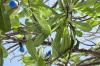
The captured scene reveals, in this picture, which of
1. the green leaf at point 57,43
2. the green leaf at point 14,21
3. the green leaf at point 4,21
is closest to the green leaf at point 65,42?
the green leaf at point 57,43

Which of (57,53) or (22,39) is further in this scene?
(22,39)

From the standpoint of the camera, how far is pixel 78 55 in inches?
51.6

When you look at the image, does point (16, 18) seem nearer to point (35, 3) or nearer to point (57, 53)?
point (35, 3)

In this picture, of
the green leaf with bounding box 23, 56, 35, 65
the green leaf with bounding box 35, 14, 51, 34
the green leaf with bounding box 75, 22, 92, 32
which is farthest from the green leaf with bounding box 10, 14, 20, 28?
the green leaf with bounding box 23, 56, 35, 65

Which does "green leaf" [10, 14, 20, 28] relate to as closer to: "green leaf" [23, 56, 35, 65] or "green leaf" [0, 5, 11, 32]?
"green leaf" [0, 5, 11, 32]

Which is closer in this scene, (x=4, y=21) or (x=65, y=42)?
(x=4, y=21)

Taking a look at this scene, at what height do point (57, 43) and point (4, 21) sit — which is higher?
point (4, 21)

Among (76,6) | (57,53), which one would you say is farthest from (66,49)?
(76,6)

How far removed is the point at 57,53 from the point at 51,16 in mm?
118

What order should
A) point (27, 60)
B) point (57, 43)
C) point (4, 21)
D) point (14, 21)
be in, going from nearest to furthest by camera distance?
point (4, 21), point (14, 21), point (57, 43), point (27, 60)

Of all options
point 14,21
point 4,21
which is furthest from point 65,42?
point 4,21

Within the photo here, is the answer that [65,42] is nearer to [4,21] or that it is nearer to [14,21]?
[14,21]

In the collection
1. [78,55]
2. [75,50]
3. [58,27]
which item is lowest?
[78,55]

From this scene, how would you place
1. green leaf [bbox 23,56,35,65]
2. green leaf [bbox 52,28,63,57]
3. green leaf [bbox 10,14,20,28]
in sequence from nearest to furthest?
green leaf [bbox 10,14,20,28], green leaf [bbox 52,28,63,57], green leaf [bbox 23,56,35,65]
